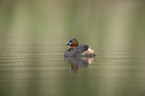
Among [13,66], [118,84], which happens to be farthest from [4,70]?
[118,84]

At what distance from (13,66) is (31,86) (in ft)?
16.8

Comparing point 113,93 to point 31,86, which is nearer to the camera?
point 113,93

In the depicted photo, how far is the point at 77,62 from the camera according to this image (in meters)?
20.8

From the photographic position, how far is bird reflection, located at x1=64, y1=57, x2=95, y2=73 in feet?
60.2

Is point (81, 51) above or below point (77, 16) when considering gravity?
below

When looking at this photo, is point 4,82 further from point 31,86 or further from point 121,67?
point 121,67

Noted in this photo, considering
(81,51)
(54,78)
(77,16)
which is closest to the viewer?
(54,78)

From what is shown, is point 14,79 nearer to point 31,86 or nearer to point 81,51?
point 31,86

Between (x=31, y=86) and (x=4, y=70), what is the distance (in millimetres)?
3909

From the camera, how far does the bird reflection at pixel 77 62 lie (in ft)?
60.2

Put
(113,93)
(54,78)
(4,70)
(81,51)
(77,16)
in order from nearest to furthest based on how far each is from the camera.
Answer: (113,93), (54,78), (4,70), (81,51), (77,16)

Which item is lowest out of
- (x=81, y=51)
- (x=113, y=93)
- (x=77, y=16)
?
(x=113, y=93)

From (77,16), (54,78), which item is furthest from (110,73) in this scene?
(77,16)

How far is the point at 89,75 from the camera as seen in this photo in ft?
53.4
